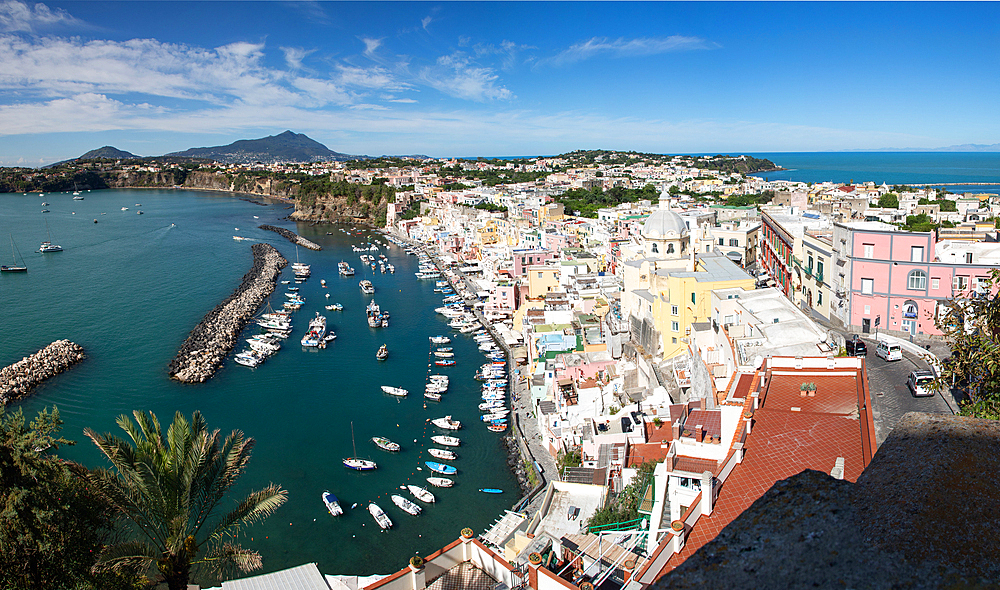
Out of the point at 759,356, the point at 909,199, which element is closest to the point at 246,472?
the point at 759,356

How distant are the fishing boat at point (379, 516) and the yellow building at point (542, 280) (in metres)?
16.2

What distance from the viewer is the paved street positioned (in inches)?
345

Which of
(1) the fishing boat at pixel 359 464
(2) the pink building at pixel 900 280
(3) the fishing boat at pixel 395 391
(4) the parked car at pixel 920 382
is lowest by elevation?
(1) the fishing boat at pixel 359 464

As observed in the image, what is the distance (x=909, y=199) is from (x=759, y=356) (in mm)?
34900

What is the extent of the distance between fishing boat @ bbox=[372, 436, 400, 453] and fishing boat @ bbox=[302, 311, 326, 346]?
10.4 m

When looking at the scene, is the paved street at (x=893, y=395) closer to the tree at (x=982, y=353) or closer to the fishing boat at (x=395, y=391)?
the tree at (x=982, y=353)

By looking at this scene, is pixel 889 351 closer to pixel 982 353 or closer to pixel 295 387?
pixel 982 353

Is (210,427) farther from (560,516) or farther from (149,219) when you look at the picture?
(149,219)

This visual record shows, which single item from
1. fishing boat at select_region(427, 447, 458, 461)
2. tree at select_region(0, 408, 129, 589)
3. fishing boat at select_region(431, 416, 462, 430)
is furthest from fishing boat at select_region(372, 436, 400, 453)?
tree at select_region(0, 408, 129, 589)

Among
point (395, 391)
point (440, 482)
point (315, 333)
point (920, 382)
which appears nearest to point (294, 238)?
point (315, 333)

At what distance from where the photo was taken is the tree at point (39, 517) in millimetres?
5539

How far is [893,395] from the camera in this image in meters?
10.3

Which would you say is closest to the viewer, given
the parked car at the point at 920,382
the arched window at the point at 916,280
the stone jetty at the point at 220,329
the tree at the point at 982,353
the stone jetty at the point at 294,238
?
the tree at the point at 982,353

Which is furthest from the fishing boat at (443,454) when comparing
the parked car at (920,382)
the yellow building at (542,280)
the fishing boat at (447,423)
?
the yellow building at (542,280)
